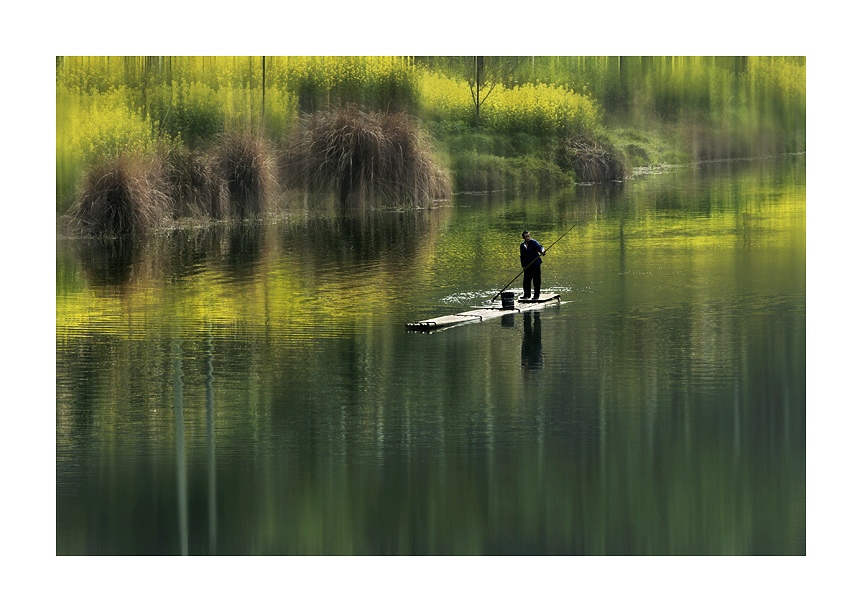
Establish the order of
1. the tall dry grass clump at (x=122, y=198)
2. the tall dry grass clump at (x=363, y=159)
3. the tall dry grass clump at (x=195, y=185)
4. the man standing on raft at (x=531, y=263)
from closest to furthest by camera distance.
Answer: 1. the man standing on raft at (x=531, y=263)
2. the tall dry grass clump at (x=122, y=198)
3. the tall dry grass clump at (x=195, y=185)
4. the tall dry grass clump at (x=363, y=159)

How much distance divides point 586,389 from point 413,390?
234cm

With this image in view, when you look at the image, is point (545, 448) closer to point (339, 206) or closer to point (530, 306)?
point (530, 306)

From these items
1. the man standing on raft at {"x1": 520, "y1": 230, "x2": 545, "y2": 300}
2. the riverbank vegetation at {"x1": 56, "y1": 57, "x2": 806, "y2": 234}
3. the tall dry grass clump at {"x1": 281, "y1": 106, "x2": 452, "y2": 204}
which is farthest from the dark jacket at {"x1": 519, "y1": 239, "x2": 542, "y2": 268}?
the tall dry grass clump at {"x1": 281, "y1": 106, "x2": 452, "y2": 204}

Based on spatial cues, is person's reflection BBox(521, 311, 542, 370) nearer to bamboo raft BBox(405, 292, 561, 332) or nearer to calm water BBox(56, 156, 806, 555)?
calm water BBox(56, 156, 806, 555)

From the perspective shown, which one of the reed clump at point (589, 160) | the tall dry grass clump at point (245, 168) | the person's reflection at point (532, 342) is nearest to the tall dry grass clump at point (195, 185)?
the tall dry grass clump at point (245, 168)

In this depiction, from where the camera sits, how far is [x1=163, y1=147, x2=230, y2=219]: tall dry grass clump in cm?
3366

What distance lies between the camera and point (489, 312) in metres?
28.2

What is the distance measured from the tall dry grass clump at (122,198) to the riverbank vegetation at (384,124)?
34 millimetres

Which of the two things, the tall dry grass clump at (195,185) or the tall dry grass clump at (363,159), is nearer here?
the tall dry grass clump at (195,185)

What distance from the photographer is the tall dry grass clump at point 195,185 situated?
33.7 m

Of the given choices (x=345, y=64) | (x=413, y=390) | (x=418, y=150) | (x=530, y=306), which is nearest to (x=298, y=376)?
(x=413, y=390)

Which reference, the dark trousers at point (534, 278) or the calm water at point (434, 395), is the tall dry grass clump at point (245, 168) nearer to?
the calm water at point (434, 395)

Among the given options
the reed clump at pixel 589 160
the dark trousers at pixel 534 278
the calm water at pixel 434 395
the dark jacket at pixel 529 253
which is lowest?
the calm water at pixel 434 395

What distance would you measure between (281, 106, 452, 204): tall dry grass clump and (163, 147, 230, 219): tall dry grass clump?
137 cm
